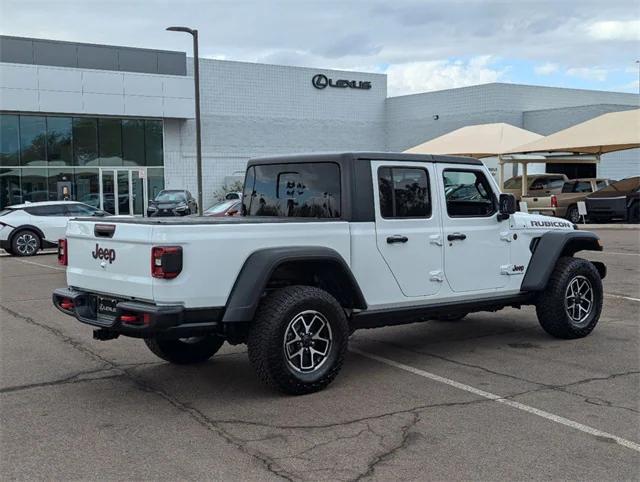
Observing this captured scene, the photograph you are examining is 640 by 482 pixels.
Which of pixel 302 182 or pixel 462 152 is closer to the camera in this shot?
pixel 302 182

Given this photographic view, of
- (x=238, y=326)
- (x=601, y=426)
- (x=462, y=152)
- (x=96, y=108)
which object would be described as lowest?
(x=601, y=426)

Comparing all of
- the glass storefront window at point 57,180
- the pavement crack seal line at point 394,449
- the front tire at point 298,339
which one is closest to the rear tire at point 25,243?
the glass storefront window at point 57,180

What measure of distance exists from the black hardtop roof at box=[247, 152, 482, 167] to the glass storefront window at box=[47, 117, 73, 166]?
2985cm

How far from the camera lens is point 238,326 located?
18.2ft

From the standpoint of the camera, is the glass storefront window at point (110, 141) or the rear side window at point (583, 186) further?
the glass storefront window at point (110, 141)

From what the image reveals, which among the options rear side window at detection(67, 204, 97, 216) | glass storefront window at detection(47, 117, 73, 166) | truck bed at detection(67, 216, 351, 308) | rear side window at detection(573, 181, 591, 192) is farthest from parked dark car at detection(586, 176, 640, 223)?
glass storefront window at detection(47, 117, 73, 166)

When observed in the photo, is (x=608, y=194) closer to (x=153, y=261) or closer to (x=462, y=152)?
(x=462, y=152)

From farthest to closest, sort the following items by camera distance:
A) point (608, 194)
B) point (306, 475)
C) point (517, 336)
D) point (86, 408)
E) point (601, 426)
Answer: point (608, 194)
point (517, 336)
point (86, 408)
point (601, 426)
point (306, 475)

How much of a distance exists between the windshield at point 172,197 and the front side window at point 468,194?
80.1 feet

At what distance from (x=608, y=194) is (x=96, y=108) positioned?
76.8ft

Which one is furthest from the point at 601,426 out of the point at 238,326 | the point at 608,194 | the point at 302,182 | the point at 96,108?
the point at 96,108

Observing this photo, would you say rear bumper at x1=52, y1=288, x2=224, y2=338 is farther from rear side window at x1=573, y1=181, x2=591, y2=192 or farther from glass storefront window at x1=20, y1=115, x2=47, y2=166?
glass storefront window at x1=20, y1=115, x2=47, y2=166

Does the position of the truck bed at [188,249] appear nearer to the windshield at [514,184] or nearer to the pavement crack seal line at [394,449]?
the pavement crack seal line at [394,449]

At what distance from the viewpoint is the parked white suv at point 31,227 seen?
1938cm
